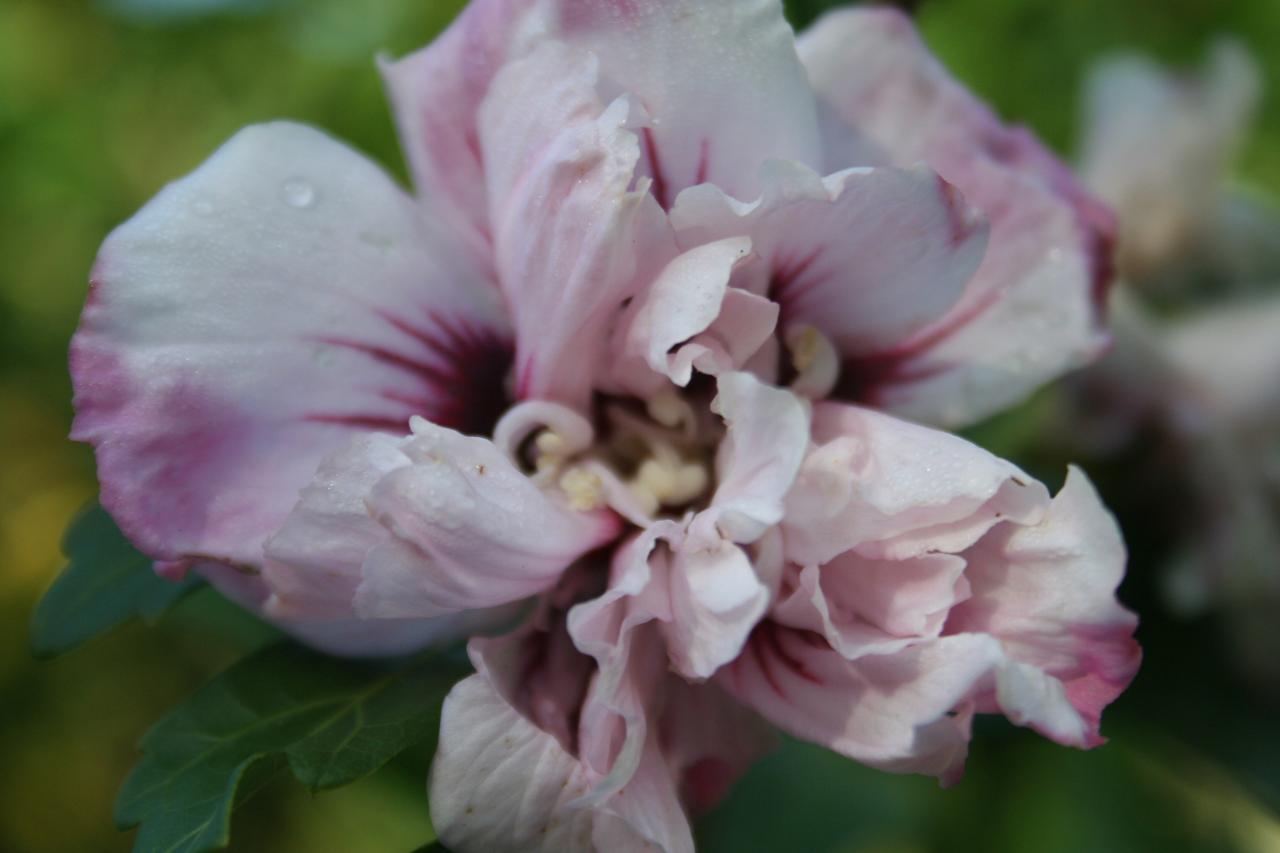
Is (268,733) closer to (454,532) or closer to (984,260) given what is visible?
(454,532)

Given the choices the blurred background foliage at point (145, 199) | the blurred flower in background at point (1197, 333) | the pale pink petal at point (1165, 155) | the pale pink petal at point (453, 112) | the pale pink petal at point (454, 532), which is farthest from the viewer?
the blurred background foliage at point (145, 199)

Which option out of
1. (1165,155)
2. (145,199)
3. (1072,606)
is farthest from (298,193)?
(145,199)

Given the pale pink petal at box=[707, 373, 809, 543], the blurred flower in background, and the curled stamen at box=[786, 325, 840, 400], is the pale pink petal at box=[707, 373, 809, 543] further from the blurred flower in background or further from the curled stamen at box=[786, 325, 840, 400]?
the blurred flower in background

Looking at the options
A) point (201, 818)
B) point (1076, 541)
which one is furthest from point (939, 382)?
point (201, 818)

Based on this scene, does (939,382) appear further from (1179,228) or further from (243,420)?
(1179,228)

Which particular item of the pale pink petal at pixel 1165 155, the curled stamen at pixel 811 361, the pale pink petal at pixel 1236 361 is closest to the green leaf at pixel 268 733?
the curled stamen at pixel 811 361

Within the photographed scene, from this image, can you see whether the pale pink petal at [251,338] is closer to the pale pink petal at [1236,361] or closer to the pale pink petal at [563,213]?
the pale pink petal at [563,213]
